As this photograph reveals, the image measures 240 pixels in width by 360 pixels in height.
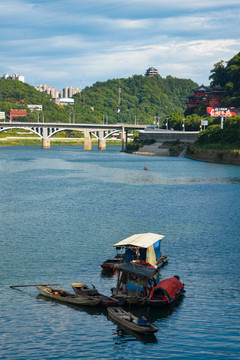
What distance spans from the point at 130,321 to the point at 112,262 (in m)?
11.0

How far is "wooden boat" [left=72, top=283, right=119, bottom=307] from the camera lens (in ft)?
101

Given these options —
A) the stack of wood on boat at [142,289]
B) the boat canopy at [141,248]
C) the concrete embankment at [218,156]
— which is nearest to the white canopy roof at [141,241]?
the boat canopy at [141,248]

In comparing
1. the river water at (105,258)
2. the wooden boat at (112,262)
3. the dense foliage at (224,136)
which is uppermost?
the dense foliage at (224,136)

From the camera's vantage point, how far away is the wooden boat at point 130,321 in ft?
89.8

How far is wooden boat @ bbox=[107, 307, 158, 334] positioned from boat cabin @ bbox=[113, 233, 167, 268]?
691 cm

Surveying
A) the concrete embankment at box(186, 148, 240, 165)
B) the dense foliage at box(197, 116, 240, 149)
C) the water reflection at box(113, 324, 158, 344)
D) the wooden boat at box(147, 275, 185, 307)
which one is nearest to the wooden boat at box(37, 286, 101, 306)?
the wooden boat at box(147, 275, 185, 307)

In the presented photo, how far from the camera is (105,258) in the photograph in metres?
42.2

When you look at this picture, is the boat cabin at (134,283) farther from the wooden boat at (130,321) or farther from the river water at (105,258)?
the wooden boat at (130,321)

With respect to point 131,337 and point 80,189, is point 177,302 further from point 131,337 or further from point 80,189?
point 80,189

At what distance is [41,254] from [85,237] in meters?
7.33

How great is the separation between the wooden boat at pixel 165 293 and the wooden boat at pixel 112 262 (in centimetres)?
659

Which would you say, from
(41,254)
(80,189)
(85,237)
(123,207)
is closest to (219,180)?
(80,189)

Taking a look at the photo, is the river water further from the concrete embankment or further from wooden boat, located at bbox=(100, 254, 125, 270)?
the concrete embankment

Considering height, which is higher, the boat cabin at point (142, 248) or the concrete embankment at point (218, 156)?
the concrete embankment at point (218, 156)
